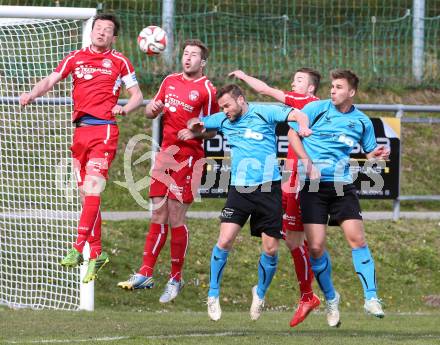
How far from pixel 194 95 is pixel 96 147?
1322 mm

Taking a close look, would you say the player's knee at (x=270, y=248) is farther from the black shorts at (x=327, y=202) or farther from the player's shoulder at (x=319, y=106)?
the player's shoulder at (x=319, y=106)

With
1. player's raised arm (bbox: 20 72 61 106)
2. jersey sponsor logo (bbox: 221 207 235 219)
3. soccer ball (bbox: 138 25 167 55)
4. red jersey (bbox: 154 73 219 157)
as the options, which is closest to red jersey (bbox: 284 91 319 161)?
red jersey (bbox: 154 73 219 157)

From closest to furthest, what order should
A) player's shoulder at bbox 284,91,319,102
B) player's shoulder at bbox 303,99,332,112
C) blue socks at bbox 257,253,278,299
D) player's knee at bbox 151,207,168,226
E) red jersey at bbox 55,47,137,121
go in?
player's shoulder at bbox 303,99,332,112, red jersey at bbox 55,47,137,121, blue socks at bbox 257,253,278,299, player's shoulder at bbox 284,91,319,102, player's knee at bbox 151,207,168,226

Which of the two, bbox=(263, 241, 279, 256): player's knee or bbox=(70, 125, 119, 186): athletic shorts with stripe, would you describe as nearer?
bbox=(70, 125, 119, 186): athletic shorts with stripe

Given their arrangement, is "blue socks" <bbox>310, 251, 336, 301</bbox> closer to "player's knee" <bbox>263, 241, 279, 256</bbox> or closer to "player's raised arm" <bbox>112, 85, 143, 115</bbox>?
"player's knee" <bbox>263, 241, 279, 256</bbox>

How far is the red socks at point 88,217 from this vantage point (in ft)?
37.5

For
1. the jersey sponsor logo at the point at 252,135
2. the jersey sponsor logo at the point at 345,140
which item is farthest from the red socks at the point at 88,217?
the jersey sponsor logo at the point at 345,140

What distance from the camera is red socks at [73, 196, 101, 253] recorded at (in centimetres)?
1142

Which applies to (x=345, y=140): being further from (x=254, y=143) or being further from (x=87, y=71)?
(x=87, y=71)

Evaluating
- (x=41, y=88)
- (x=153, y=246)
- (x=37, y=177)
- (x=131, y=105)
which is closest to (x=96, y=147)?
(x=131, y=105)

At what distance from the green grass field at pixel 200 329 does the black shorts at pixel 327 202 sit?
50.5 inches

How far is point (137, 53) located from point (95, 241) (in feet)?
34.5

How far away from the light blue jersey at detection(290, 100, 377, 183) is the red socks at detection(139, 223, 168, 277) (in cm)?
222

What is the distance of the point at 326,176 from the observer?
11.1 m
